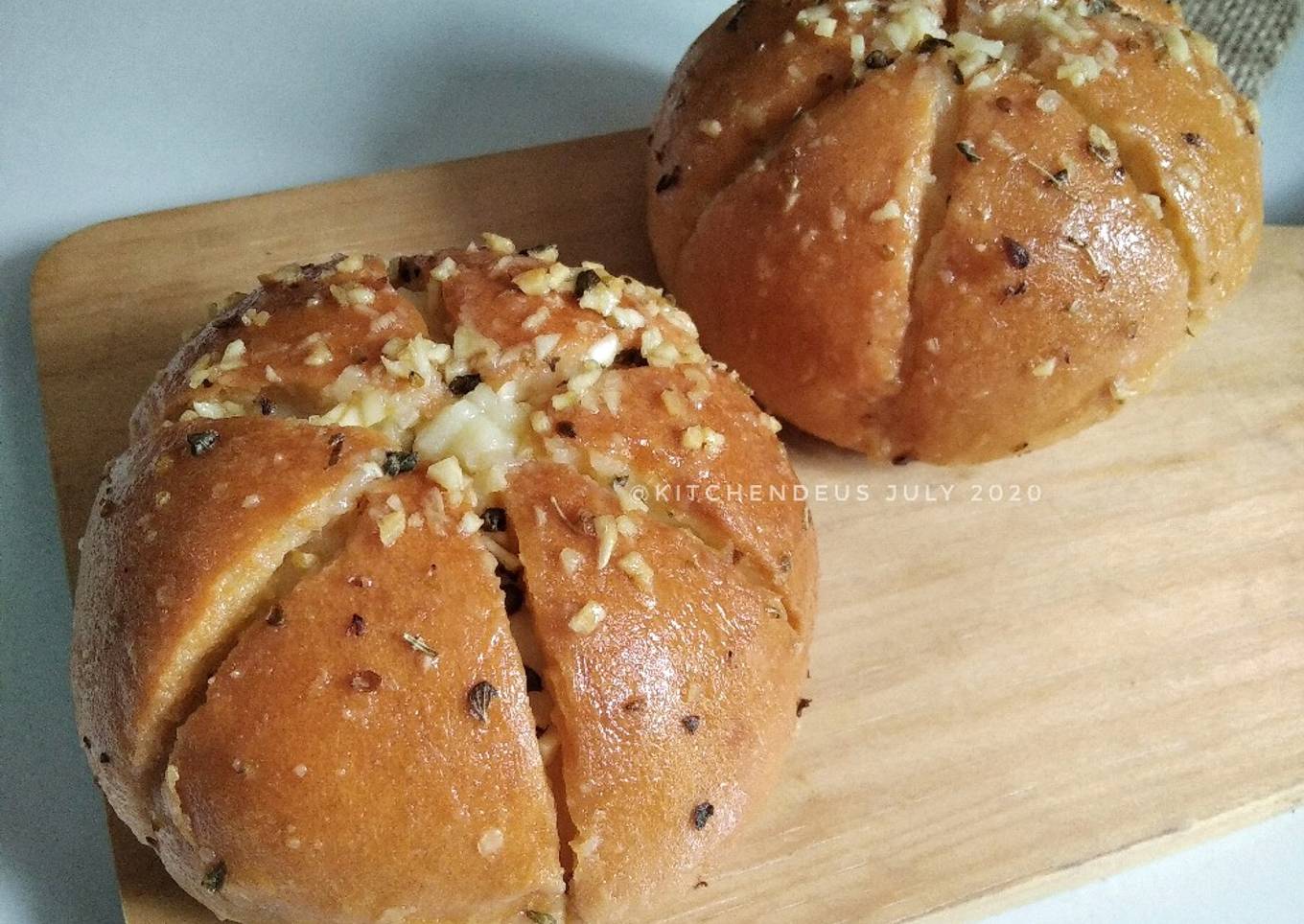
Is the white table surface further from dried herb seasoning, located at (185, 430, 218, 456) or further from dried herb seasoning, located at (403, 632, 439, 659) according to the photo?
dried herb seasoning, located at (403, 632, 439, 659)

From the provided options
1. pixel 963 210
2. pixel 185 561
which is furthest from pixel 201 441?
pixel 963 210

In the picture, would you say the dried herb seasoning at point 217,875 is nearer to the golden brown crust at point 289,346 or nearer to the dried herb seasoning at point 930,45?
the golden brown crust at point 289,346

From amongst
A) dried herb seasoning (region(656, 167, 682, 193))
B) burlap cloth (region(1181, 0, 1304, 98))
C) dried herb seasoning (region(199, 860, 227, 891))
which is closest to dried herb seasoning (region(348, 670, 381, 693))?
dried herb seasoning (region(199, 860, 227, 891))

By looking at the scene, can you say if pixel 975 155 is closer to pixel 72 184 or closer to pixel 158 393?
pixel 158 393

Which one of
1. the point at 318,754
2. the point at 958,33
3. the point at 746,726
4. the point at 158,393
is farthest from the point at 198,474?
the point at 958,33

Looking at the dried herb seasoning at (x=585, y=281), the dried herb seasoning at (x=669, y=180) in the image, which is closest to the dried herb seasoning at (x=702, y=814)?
the dried herb seasoning at (x=585, y=281)

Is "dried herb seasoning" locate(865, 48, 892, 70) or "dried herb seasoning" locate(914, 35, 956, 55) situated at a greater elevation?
"dried herb seasoning" locate(914, 35, 956, 55)
